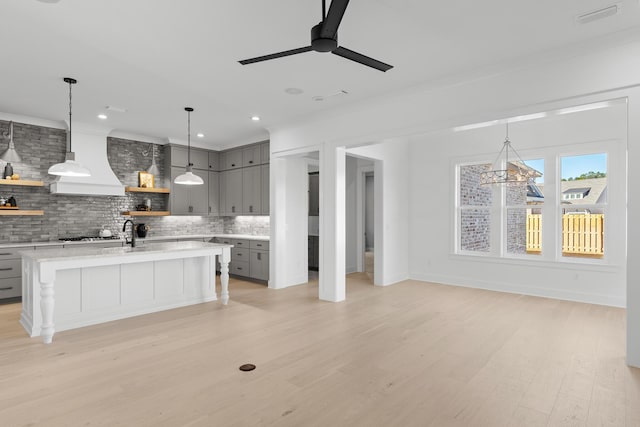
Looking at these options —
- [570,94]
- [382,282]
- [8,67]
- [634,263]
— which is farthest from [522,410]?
[8,67]

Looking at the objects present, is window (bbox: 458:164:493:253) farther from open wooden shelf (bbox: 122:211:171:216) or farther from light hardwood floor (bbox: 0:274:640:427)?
open wooden shelf (bbox: 122:211:171:216)

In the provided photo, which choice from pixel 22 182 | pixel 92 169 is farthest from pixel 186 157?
pixel 22 182

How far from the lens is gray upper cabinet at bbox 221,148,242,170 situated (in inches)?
299

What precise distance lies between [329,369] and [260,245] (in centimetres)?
399

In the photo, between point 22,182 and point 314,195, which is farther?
point 314,195

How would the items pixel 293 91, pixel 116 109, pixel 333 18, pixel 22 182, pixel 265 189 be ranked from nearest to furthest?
pixel 333 18, pixel 293 91, pixel 116 109, pixel 22 182, pixel 265 189

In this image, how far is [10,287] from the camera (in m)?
5.29

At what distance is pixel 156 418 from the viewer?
2.33 metres

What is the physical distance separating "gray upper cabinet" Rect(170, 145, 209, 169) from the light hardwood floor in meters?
3.64

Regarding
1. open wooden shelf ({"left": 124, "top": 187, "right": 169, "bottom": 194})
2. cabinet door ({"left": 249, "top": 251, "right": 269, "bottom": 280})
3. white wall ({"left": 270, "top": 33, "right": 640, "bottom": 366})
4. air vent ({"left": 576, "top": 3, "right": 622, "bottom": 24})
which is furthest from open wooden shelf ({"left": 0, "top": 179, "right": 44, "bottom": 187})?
air vent ({"left": 576, "top": 3, "right": 622, "bottom": 24})

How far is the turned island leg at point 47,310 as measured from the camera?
3672mm

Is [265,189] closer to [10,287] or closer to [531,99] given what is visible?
[10,287]

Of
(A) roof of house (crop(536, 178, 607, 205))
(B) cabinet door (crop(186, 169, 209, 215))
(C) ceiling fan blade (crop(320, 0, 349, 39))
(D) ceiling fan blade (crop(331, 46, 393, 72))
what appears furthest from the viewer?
(B) cabinet door (crop(186, 169, 209, 215))

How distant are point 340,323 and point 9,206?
5.30 m
